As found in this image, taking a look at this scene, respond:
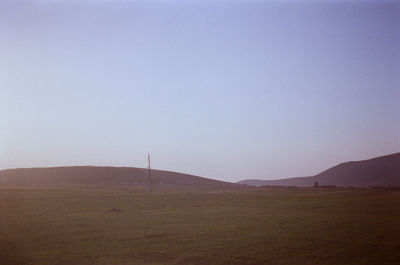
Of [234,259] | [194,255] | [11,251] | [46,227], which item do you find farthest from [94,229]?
[234,259]

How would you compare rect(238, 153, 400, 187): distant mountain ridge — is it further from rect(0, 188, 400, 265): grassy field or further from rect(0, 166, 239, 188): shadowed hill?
rect(0, 188, 400, 265): grassy field

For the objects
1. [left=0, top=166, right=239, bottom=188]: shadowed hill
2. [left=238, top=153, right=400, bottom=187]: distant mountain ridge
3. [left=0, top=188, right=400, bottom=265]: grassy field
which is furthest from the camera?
[left=238, top=153, right=400, bottom=187]: distant mountain ridge

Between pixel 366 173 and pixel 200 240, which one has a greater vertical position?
pixel 366 173

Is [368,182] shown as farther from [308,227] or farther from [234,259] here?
[234,259]

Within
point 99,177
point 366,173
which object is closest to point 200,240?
point 99,177

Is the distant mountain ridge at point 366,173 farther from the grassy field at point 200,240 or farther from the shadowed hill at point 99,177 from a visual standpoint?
the grassy field at point 200,240

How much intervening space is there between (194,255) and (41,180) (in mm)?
121481

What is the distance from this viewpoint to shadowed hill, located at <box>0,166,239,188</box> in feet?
413

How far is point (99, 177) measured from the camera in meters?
134

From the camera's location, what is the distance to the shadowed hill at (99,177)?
126 metres

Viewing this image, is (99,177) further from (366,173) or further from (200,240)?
(200,240)

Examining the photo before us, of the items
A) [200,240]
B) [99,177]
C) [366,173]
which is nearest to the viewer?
[200,240]

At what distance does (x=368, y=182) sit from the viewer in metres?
150

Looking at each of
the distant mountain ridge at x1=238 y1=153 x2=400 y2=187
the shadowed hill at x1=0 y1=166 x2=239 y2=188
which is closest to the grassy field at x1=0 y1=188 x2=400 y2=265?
the shadowed hill at x1=0 y1=166 x2=239 y2=188
